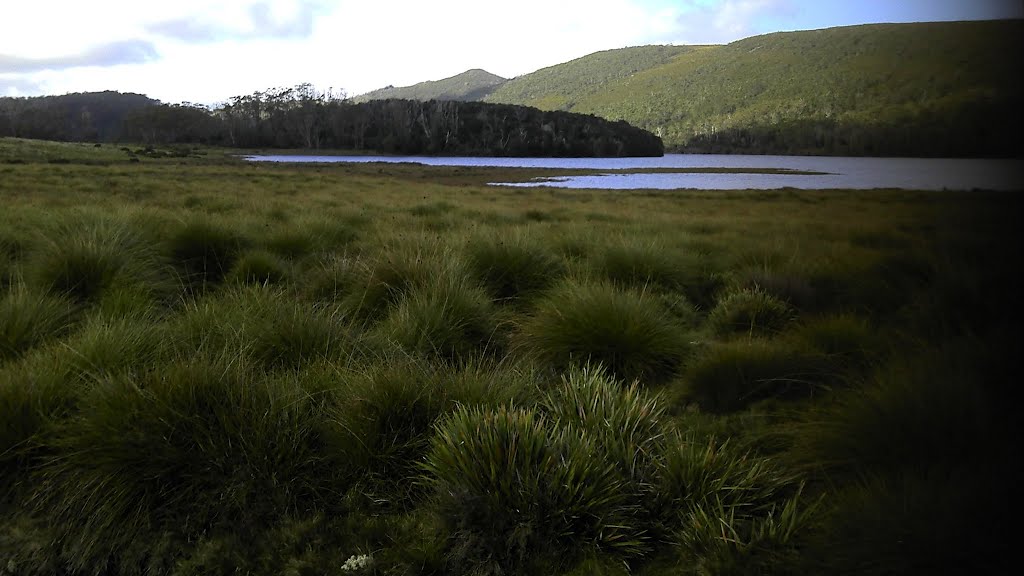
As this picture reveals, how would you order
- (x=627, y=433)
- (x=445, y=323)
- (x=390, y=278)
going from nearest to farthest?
(x=627, y=433)
(x=445, y=323)
(x=390, y=278)

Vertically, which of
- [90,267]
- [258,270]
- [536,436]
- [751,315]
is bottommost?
[751,315]

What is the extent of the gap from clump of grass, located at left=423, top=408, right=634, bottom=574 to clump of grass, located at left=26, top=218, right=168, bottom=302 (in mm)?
4295

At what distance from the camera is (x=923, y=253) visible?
311 cm

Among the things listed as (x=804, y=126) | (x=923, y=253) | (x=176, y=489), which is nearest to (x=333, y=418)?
(x=176, y=489)

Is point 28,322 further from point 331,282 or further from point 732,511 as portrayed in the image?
point 732,511

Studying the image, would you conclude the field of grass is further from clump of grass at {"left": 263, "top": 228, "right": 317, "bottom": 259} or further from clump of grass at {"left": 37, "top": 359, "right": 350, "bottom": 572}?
clump of grass at {"left": 263, "top": 228, "right": 317, "bottom": 259}

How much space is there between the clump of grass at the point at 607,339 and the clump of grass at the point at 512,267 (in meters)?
1.47

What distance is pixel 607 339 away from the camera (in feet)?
13.6

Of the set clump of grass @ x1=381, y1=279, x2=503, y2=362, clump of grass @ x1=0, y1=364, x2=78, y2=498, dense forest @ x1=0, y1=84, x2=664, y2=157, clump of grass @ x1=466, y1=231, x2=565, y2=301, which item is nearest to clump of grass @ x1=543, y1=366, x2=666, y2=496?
clump of grass @ x1=381, y1=279, x2=503, y2=362

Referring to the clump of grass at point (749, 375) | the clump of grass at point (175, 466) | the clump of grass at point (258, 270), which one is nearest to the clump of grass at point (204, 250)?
the clump of grass at point (258, 270)

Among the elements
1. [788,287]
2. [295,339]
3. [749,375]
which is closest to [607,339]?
[749,375]

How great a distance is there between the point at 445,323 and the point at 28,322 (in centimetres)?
295

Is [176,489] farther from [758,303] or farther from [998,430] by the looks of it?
[758,303]

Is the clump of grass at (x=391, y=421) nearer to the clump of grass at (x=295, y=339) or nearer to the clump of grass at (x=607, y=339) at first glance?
the clump of grass at (x=295, y=339)
